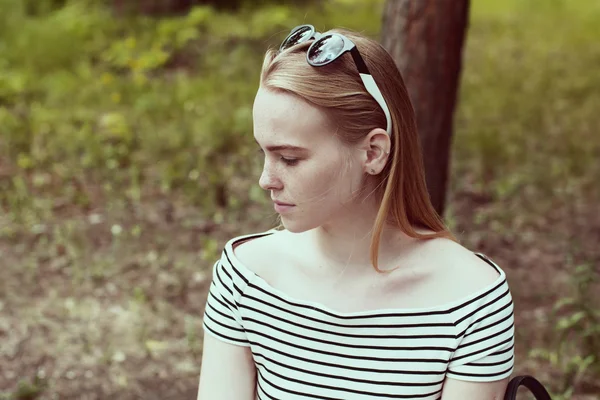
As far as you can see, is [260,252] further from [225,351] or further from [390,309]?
[390,309]

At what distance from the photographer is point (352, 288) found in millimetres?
2027

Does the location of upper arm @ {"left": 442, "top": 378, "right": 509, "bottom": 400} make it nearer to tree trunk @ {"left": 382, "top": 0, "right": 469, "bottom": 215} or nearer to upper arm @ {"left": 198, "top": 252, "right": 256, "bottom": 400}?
upper arm @ {"left": 198, "top": 252, "right": 256, "bottom": 400}

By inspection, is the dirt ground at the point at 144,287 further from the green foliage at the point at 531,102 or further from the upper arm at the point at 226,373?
the upper arm at the point at 226,373

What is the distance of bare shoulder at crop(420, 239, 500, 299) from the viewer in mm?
1940

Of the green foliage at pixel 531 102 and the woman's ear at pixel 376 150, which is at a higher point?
the woman's ear at pixel 376 150

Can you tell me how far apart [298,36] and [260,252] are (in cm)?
55

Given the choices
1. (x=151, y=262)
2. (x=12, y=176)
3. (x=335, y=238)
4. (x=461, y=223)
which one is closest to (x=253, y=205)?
(x=151, y=262)

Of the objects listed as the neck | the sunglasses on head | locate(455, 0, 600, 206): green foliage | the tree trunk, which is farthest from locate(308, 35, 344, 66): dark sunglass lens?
locate(455, 0, 600, 206): green foliage

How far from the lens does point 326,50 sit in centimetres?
183

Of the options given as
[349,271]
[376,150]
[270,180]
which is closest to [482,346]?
[349,271]

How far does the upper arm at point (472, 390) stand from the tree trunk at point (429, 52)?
2166mm

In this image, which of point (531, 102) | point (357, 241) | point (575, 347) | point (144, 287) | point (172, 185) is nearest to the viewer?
point (357, 241)

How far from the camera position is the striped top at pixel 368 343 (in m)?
1.92

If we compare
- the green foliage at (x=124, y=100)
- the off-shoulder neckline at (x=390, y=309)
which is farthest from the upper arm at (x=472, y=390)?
the green foliage at (x=124, y=100)
